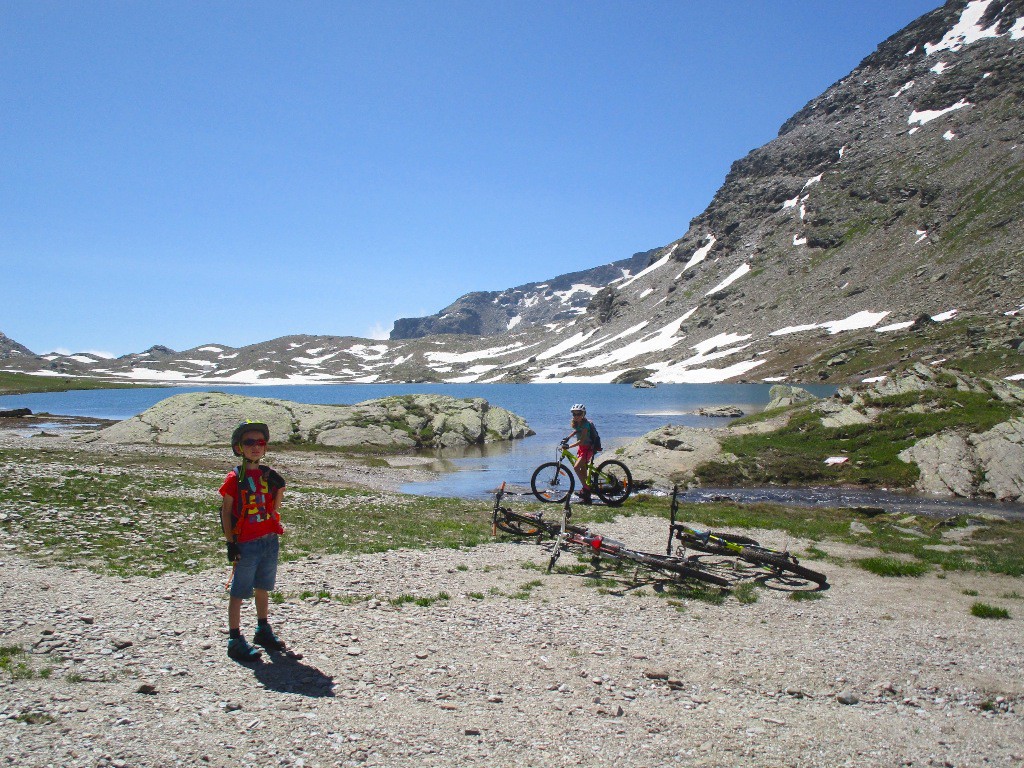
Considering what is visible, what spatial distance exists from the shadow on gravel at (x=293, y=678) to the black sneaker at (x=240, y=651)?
192mm

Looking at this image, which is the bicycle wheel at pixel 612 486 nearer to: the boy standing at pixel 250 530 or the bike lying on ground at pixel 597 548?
the bike lying on ground at pixel 597 548

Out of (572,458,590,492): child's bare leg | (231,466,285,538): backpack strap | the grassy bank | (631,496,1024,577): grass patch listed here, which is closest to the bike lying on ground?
the grassy bank

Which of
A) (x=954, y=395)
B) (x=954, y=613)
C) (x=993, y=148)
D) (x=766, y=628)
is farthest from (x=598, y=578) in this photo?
(x=993, y=148)

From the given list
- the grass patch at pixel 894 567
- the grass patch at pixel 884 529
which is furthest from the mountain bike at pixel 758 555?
the grass patch at pixel 884 529

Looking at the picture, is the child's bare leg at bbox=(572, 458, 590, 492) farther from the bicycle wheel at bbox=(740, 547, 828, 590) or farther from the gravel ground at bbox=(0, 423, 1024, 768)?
the gravel ground at bbox=(0, 423, 1024, 768)

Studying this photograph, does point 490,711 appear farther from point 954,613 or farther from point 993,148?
point 993,148

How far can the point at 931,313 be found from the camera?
495 ft

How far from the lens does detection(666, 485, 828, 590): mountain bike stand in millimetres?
15016

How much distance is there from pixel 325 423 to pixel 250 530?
51.8 metres

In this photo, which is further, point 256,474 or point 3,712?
point 256,474

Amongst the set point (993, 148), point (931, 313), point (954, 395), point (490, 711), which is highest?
point (993, 148)

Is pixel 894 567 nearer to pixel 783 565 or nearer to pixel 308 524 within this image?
pixel 783 565

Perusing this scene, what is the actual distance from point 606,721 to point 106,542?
13.9 meters

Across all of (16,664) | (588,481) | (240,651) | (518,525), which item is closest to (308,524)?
(518,525)
